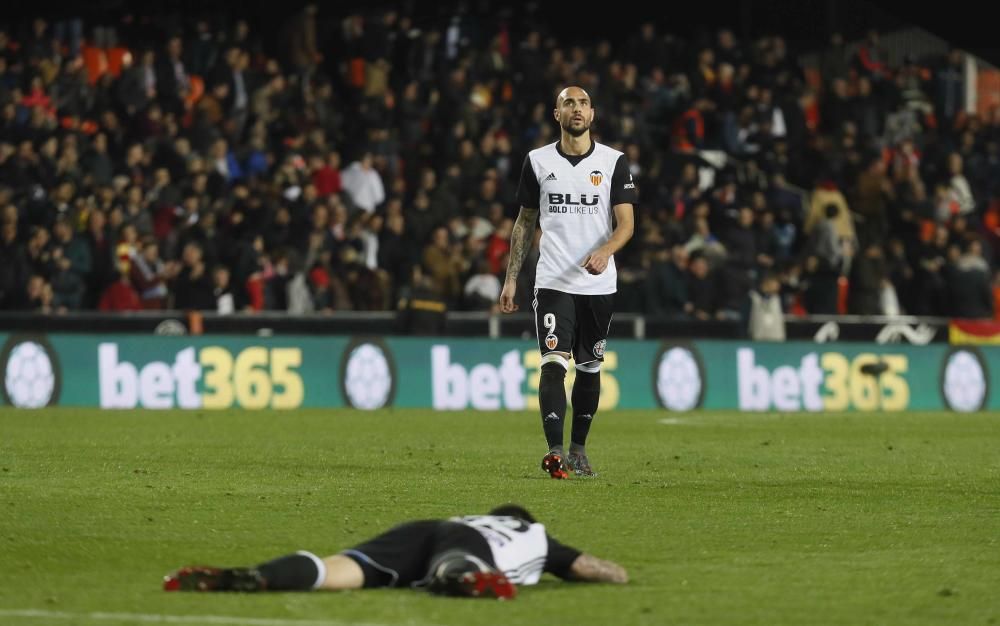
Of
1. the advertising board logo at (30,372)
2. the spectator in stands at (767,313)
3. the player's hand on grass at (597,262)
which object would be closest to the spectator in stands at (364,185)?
the spectator in stands at (767,313)

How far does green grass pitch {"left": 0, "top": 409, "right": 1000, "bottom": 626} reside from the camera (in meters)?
6.75

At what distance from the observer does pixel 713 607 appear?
6.82 m

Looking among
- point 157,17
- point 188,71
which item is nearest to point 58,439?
point 188,71

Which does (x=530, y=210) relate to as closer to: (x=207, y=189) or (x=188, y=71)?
(x=207, y=189)

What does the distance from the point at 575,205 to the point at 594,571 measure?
15.8 ft

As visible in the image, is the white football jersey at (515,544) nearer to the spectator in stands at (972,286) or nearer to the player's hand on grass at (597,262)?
the player's hand on grass at (597,262)

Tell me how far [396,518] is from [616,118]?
20149mm

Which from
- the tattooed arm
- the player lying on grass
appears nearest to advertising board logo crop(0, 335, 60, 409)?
the tattooed arm

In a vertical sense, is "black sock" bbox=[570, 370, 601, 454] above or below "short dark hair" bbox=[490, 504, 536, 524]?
above

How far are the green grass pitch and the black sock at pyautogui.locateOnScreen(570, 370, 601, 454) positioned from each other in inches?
13.0

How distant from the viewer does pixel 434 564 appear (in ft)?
22.3

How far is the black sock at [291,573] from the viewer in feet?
22.3

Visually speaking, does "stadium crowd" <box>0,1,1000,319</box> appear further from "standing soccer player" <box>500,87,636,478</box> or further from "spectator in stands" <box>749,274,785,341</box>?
"standing soccer player" <box>500,87,636,478</box>

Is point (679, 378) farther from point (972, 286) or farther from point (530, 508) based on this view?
point (530, 508)
